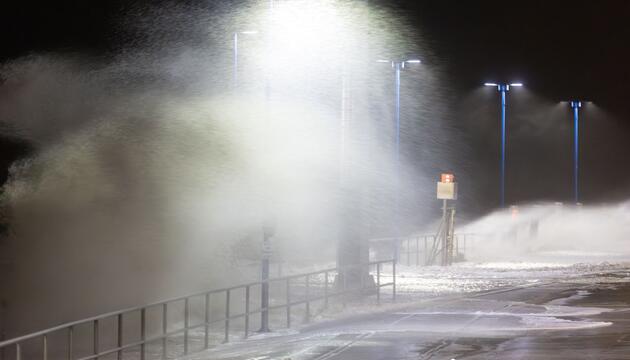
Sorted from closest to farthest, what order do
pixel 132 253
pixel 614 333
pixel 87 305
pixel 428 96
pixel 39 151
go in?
pixel 614 333
pixel 87 305
pixel 132 253
pixel 39 151
pixel 428 96

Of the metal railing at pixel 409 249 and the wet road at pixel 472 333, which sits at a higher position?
the metal railing at pixel 409 249

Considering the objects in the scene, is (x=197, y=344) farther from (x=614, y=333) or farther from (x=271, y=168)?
(x=271, y=168)

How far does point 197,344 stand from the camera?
19.3 metres

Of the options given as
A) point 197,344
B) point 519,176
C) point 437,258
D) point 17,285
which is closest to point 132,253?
point 17,285

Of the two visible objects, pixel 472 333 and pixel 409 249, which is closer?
pixel 472 333

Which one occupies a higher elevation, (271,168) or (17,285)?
(271,168)

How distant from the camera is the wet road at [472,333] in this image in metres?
16.2

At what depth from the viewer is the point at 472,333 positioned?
18.5 m

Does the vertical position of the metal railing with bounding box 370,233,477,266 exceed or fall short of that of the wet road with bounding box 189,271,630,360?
it exceeds it

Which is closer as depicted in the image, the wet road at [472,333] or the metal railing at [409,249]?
the wet road at [472,333]

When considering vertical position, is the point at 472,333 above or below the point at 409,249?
below

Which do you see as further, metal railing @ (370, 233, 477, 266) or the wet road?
metal railing @ (370, 233, 477, 266)

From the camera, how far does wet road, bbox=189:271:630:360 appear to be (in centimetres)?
1620

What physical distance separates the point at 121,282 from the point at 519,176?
146ft
